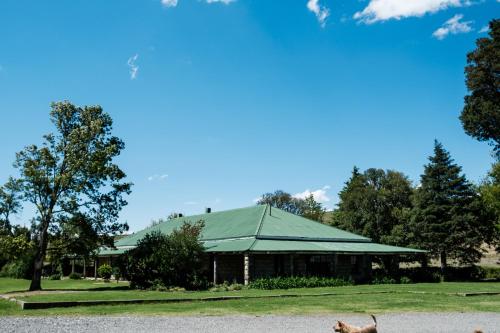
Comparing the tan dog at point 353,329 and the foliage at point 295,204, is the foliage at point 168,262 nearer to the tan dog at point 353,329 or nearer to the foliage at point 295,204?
the tan dog at point 353,329

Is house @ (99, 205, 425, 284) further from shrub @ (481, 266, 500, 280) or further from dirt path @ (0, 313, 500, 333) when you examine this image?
dirt path @ (0, 313, 500, 333)

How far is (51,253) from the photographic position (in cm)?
3105

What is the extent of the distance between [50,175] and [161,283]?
32.2 ft

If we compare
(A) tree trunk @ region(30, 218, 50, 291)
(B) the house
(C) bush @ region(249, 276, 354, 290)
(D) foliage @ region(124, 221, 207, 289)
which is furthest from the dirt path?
(A) tree trunk @ region(30, 218, 50, 291)

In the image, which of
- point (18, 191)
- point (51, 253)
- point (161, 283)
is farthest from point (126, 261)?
point (18, 191)

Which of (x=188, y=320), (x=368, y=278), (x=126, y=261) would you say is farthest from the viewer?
(x=368, y=278)

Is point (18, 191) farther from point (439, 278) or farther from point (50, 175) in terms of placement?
point (439, 278)

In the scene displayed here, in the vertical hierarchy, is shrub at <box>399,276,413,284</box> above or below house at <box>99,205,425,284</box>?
below

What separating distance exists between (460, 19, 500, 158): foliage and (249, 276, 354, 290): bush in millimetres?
18526

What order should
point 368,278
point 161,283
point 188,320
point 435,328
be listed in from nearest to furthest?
point 435,328 < point 188,320 < point 161,283 < point 368,278

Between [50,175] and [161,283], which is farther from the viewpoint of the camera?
[50,175]

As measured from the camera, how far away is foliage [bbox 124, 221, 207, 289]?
2761 cm

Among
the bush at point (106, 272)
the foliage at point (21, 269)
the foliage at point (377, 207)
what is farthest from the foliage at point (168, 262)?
the foliage at point (377, 207)

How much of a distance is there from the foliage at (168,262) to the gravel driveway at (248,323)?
14.3 meters
